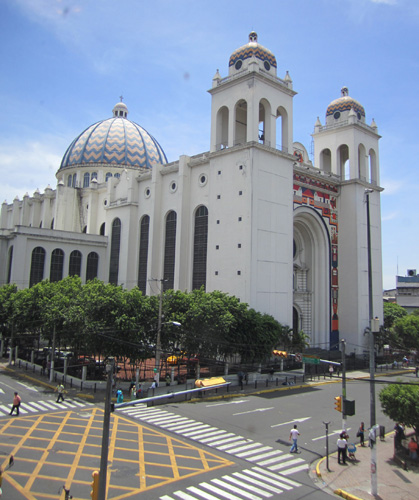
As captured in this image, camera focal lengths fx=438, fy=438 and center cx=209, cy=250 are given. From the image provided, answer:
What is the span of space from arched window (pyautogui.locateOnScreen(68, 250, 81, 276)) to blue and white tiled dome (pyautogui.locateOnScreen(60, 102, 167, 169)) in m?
18.2

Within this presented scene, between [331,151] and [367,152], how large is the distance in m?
4.26

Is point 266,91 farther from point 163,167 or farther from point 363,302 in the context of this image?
point 363,302

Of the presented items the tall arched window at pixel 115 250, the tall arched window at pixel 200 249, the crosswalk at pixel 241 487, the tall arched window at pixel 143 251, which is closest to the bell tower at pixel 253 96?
the tall arched window at pixel 200 249

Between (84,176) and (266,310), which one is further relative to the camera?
(84,176)

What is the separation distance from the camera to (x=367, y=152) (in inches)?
2080

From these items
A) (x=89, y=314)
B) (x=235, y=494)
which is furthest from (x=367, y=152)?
(x=235, y=494)

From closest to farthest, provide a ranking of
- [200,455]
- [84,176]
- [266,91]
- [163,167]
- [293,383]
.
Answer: [200,455] < [293,383] < [266,91] < [163,167] < [84,176]

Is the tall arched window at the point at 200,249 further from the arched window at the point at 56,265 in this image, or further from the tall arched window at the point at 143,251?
the arched window at the point at 56,265

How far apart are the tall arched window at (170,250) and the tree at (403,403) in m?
28.8

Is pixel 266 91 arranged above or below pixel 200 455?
above

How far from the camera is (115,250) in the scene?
52344mm

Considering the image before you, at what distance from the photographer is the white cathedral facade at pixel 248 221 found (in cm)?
3866

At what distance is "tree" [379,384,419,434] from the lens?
17234 mm

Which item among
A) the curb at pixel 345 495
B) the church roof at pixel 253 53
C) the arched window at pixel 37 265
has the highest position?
the church roof at pixel 253 53
